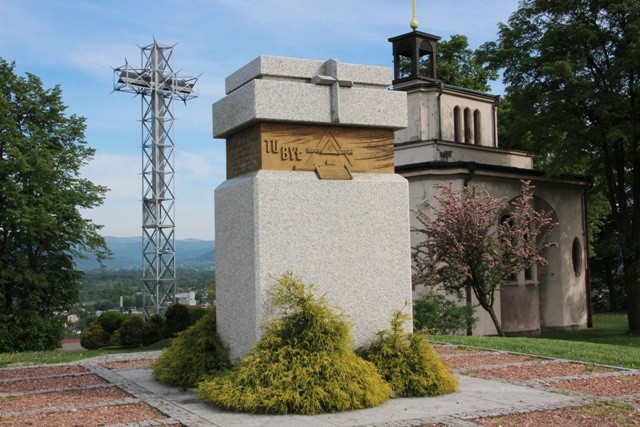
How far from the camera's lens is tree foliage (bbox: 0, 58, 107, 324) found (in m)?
25.5

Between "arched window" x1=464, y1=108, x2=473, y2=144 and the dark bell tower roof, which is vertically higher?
the dark bell tower roof

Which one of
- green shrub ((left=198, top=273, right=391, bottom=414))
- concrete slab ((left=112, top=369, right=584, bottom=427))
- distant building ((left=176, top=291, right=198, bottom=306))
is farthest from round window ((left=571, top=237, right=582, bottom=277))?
green shrub ((left=198, top=273, right=391, bottom=414))

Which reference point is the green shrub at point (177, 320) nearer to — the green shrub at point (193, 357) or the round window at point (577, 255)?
the green shrub at point (193, 357)

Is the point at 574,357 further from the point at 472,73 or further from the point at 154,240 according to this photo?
the point at 154,240

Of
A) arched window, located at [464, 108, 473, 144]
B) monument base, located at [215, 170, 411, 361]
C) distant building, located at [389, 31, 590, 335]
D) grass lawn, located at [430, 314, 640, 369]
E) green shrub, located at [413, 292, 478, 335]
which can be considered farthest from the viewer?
arched window, located at [464, 108, 473, 144]

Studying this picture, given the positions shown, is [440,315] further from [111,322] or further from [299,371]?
[299,371]

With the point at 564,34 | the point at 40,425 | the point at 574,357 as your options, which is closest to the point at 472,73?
the point at 564,34

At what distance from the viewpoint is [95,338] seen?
1032 inches

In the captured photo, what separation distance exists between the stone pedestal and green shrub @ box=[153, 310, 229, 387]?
22cm

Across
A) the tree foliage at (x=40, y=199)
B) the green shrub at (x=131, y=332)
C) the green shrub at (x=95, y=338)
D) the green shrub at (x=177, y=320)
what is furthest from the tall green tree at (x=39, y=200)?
the green shrub at (x=177, y=320)

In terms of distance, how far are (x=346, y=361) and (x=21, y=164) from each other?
20506 mm

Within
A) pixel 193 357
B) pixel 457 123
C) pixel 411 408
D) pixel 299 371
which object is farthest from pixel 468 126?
pixel 299 371

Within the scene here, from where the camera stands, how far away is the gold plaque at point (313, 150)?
8641 millimetres

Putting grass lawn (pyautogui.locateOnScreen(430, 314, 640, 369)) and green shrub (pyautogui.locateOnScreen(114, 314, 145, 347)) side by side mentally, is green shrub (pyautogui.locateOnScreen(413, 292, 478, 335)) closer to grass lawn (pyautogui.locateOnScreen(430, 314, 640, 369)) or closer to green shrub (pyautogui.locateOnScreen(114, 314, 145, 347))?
grass lawn (pyautogui.locateOnScreen(430, 314, 640, 369))
